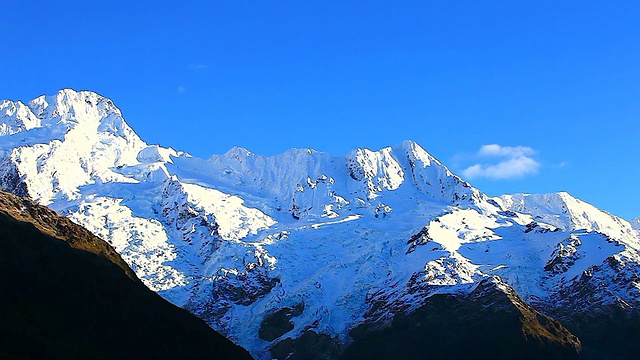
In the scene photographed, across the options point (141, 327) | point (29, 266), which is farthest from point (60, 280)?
point (141, 327)

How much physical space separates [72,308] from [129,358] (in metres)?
17.9

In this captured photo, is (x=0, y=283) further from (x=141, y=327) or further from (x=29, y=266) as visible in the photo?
(x=141, y=327)

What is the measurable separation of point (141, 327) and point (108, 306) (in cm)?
899

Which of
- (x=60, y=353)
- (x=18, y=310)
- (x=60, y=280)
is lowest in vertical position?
(x=60, y=353)

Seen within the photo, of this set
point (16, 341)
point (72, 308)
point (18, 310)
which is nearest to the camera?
point (16, 341)

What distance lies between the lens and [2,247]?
19625cm

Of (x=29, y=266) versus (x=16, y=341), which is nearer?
(x=16, y=341)

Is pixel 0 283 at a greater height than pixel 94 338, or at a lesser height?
greater

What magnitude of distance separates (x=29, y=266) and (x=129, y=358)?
3210 cm

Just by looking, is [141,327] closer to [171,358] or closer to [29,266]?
[171,358]

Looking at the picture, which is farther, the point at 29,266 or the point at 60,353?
the point at 29,266

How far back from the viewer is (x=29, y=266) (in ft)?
639

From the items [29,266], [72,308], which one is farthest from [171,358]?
[29,266]

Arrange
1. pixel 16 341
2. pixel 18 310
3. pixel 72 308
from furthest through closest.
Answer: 1. pixel 72 308
2. pixel 18 310
3. pixel 16 341
